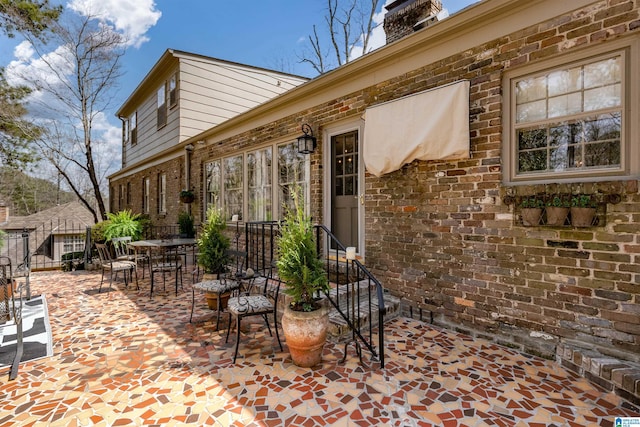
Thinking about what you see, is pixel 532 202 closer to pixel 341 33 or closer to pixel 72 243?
pixel 341 33

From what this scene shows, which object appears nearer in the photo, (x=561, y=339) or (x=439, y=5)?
(x=561, y=339)

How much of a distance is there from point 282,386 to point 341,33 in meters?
12.4

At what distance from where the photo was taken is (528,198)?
2877mm

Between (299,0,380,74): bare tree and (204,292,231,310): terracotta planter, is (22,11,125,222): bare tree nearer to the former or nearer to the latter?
(299,0,380,74): bare tree

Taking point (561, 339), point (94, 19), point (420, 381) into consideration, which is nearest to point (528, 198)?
point (561, 339)

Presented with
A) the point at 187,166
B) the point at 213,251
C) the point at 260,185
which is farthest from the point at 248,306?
the point at 187,166

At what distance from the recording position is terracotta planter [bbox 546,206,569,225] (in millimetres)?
2658

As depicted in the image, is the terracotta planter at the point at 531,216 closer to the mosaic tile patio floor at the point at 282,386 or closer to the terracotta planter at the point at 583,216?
the terracotta planter at the point at 583,216

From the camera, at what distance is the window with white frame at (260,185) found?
6.36 m

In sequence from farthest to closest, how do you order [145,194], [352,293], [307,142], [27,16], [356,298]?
[145,194] → [27,16] → [307,142] → [356,298] → [352,293]

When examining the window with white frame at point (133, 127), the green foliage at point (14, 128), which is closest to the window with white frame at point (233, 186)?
the window with white frame at point (133, 127)

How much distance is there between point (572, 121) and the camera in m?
2.81

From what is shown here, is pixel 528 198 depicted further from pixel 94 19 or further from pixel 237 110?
pixel 94 19

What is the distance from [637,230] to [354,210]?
310 cm
